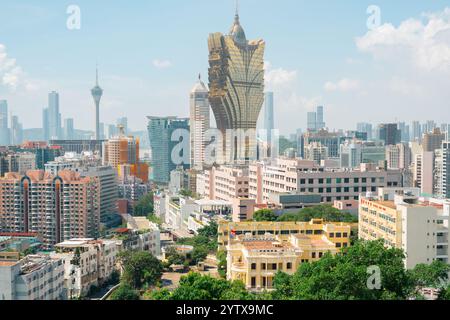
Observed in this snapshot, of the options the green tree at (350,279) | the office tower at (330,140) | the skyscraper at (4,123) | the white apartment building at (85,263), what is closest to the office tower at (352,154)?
the office tower at (330,140)

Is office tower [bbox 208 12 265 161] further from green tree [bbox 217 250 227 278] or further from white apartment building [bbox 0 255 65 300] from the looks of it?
white apartment building [bbox 0 255 65 300]

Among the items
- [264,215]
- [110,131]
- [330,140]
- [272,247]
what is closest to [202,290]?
[272,247]

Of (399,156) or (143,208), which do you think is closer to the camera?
(143,208)

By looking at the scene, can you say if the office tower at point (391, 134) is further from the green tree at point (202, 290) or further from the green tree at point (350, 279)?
the green tree at point (202, 290)

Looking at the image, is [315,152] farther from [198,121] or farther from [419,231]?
[419,231]
